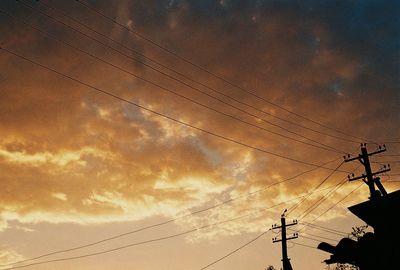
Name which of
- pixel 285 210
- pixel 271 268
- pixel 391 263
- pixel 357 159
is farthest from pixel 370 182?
pixel 271 268

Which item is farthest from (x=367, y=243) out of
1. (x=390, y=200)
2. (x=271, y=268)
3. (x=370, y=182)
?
(x=271, y=268)

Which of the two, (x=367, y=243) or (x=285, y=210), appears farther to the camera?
(x=285, y=210)

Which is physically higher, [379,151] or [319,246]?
[379,151]

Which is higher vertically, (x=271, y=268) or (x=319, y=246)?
(x=271, y=268)

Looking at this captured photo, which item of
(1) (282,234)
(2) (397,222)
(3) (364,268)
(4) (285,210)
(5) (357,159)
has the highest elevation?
(5) (357,159)

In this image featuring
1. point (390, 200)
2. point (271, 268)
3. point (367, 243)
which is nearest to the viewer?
point (367, 243)

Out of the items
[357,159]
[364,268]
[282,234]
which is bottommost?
[364,268]

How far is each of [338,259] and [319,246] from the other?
29.6 inches

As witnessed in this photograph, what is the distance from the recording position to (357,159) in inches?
1113

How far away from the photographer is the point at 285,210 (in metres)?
31.9

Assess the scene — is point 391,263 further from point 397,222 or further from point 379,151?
point 379,151

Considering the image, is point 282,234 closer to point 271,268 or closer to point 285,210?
point 285,210

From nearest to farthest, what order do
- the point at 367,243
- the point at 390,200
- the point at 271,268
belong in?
the point at 367,243 → the point at 390,200 → the point at 271,268

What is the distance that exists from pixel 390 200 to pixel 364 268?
8.48 feet
